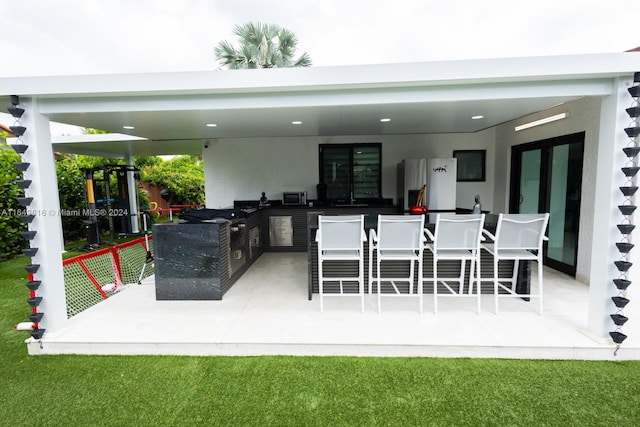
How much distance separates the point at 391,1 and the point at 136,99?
36.7ft

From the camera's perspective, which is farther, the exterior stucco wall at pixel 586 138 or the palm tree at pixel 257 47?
the palm tree at pixel 257 47

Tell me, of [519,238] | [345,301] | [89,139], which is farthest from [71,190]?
[519,238]

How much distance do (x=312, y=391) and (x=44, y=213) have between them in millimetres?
2781

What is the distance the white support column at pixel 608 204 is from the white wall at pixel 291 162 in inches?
151

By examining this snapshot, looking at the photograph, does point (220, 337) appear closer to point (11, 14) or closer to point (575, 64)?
point (575, 64)

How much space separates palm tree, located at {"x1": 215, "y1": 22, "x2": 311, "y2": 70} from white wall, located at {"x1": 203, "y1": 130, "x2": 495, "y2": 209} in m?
3.36

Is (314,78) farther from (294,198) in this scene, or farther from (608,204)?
(294,198)

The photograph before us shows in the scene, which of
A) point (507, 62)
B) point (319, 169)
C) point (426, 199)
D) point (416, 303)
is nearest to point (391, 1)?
point (319, 169)

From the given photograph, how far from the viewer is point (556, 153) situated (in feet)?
14.8

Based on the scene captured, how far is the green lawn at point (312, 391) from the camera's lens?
1.91 metres

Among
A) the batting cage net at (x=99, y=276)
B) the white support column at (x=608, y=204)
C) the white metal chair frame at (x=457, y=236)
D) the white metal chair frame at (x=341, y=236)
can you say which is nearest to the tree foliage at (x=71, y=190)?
the batting cage net at (x=99, y=276)

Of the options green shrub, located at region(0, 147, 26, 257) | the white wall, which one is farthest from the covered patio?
green shrub, located at region(0, 147, 26, 257)

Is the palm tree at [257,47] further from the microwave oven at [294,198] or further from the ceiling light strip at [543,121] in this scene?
the ceiling light strip at [543,121]

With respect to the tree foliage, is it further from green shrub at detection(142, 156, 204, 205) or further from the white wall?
the white wall
